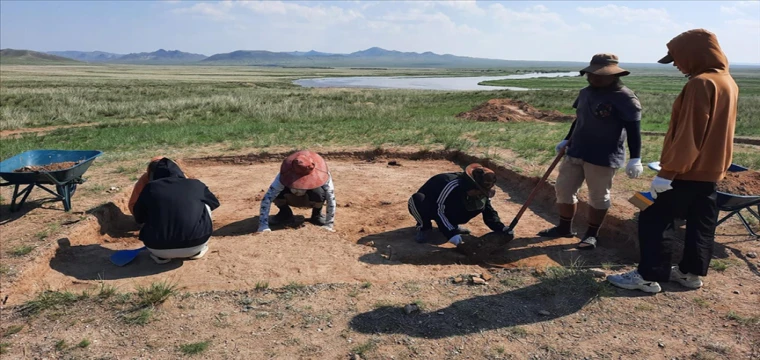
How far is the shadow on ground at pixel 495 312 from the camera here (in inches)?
138

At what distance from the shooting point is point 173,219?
182 inches

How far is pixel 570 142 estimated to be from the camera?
202 inches

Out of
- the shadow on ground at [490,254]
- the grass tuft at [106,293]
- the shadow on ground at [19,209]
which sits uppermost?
the shadow on ground at [19,209]

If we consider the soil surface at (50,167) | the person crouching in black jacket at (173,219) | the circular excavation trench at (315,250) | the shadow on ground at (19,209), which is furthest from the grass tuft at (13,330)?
the soil surface at (50,167)

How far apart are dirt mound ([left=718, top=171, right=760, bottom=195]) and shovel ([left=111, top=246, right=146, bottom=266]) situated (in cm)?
639

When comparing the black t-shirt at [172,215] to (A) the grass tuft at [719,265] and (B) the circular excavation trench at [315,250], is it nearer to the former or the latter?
(B) the circular excavation trench at [315,250]

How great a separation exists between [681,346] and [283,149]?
851 cm

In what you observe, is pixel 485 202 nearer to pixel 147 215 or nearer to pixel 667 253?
pixel 667 253

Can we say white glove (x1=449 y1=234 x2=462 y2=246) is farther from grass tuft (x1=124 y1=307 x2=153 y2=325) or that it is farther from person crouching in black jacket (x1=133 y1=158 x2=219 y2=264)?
grass tuft (x1=124 y1=307 x2=153 y2=325)

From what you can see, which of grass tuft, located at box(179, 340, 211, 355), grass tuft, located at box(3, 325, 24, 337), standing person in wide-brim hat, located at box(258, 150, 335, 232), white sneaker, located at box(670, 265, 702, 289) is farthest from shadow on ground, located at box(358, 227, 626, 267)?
grass tuft, located at box(3, 325, 24, 337)

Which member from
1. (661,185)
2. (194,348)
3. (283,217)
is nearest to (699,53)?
(661,185)

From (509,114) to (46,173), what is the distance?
1727 cm

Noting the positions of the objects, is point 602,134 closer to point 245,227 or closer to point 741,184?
point 741,184

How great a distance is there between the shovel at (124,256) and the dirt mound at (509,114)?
51.2 ft
